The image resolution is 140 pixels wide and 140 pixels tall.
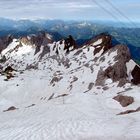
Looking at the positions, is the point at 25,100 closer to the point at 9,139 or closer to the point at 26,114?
the point at 26,114

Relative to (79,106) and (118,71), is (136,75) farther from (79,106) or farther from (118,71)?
(79,106)

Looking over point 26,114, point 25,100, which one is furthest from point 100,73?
point 26,114

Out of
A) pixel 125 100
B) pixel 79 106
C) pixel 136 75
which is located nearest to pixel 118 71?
pixel 136 75

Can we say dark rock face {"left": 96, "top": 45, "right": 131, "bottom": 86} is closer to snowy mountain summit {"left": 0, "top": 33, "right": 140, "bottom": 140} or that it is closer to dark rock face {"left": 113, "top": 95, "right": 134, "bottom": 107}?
snowy mountain summit {"left": 0, "top": 33, "right": 140, "bottom": 140}

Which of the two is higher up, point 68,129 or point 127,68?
point 68,129

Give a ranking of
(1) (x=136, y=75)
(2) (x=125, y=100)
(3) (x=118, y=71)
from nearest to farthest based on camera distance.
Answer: (2) (x=125, y=100) < (3) (x=118, y=71) < (1) (x=136, y=75)

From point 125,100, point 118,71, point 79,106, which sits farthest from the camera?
point 118,71

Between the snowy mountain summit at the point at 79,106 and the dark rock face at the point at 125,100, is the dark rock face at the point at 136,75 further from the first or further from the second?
the dark rock face at the point at 125,100

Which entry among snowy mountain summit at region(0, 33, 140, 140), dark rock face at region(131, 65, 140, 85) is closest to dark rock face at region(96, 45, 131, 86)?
snowy mountain summit at region(0, 33, 140, 140)

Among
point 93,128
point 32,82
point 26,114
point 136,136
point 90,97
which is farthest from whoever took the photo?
Answer: point 32,82
